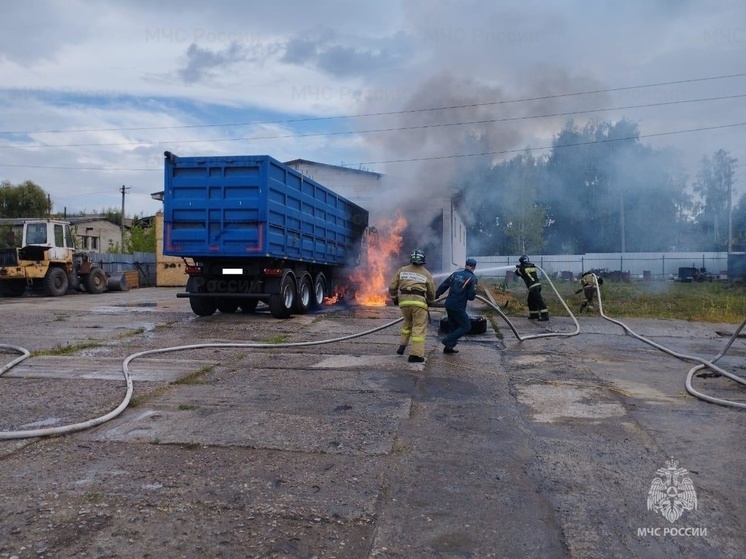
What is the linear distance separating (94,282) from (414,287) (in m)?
16.9

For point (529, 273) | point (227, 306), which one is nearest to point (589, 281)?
point (529, 273)

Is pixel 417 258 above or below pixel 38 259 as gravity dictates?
below

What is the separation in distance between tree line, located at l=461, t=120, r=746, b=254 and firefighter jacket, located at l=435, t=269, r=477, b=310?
9.36 metres

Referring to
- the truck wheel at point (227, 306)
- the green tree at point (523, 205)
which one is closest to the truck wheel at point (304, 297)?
the truck wheel at point (227, 306)

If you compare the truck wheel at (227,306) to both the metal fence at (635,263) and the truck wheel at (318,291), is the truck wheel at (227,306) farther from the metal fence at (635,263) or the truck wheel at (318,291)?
the metal fence at (635,263)

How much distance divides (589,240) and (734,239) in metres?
8.97

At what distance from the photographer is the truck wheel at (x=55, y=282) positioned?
61.0ft

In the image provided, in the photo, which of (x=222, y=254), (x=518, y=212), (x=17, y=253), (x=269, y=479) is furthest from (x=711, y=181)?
(x=269, y=479)

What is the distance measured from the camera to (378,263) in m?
17.2

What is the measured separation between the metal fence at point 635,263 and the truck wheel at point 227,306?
24187 mm

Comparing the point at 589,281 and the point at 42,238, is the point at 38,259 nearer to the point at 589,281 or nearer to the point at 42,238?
the point at 42,238

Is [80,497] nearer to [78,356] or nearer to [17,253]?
[78,356]

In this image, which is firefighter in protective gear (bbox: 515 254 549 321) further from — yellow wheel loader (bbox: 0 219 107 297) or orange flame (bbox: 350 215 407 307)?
yellow wheel loader (bbox: 0 219 107 297)

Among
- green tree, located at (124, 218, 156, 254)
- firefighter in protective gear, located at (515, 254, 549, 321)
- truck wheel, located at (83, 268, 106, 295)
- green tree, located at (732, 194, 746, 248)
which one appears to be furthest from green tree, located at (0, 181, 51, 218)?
green tree, located at (732, 194, 746, 248)
